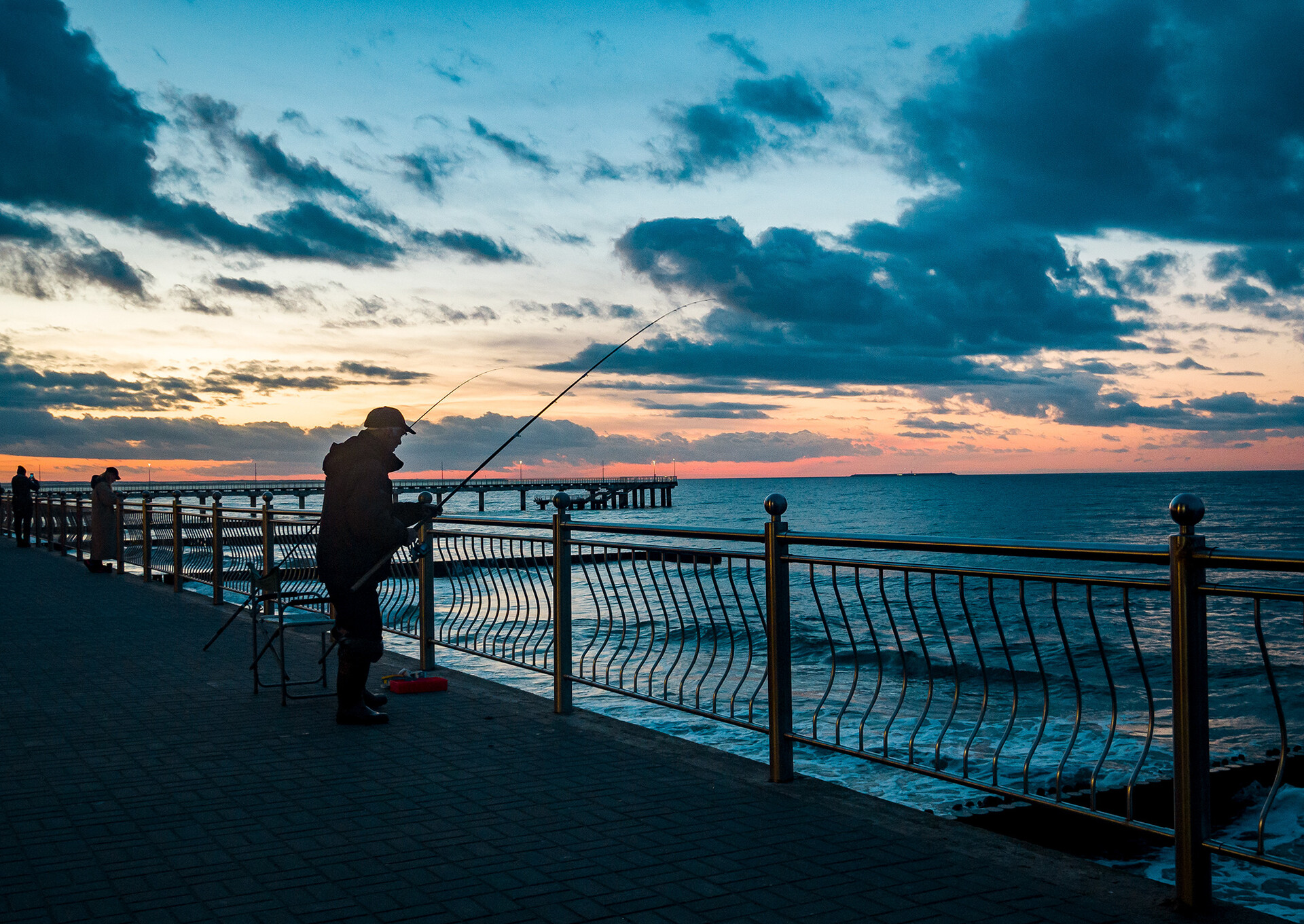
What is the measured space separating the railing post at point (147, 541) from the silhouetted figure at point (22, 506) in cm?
1345

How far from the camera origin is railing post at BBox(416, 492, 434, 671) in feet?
28.7

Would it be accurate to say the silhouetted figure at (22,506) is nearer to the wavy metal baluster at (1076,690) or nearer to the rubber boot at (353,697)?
the rubber boot at (353,697)

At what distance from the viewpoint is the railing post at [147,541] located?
16703 millimetres

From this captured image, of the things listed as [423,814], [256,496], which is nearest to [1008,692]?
[423,814]

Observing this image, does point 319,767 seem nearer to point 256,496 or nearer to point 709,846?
point 709,846

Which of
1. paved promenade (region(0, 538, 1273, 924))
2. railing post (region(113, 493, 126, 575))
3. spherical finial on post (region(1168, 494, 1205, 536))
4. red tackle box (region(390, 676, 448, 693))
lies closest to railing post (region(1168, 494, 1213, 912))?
spherical finial on post (region(1168, 494, 1205, 536))

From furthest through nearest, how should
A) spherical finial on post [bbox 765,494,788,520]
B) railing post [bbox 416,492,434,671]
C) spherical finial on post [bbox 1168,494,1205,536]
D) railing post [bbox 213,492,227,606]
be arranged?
railing post [bbox 213,492,227,606]
railing post [bbox 416,492,434,671]
spherical finial on post [bbox 765,494,788,520]
spherical finial on post [bbox 1168,494,1205,536]

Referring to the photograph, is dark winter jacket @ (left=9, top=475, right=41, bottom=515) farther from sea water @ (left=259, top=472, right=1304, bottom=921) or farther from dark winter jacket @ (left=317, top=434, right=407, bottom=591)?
dark winter jacket @ (left=317, top=434, right=407, bottom=591)

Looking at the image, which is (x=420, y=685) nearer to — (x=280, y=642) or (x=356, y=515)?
(x=280, y=642)

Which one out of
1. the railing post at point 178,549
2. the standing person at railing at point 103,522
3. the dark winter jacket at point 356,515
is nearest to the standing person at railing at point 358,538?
the dark winter jacket at point 356,515

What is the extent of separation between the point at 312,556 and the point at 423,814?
28.6ft

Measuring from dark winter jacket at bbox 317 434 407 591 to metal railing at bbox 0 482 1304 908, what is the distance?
103cm

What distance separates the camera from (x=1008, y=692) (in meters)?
16.1

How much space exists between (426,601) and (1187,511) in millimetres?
6805
